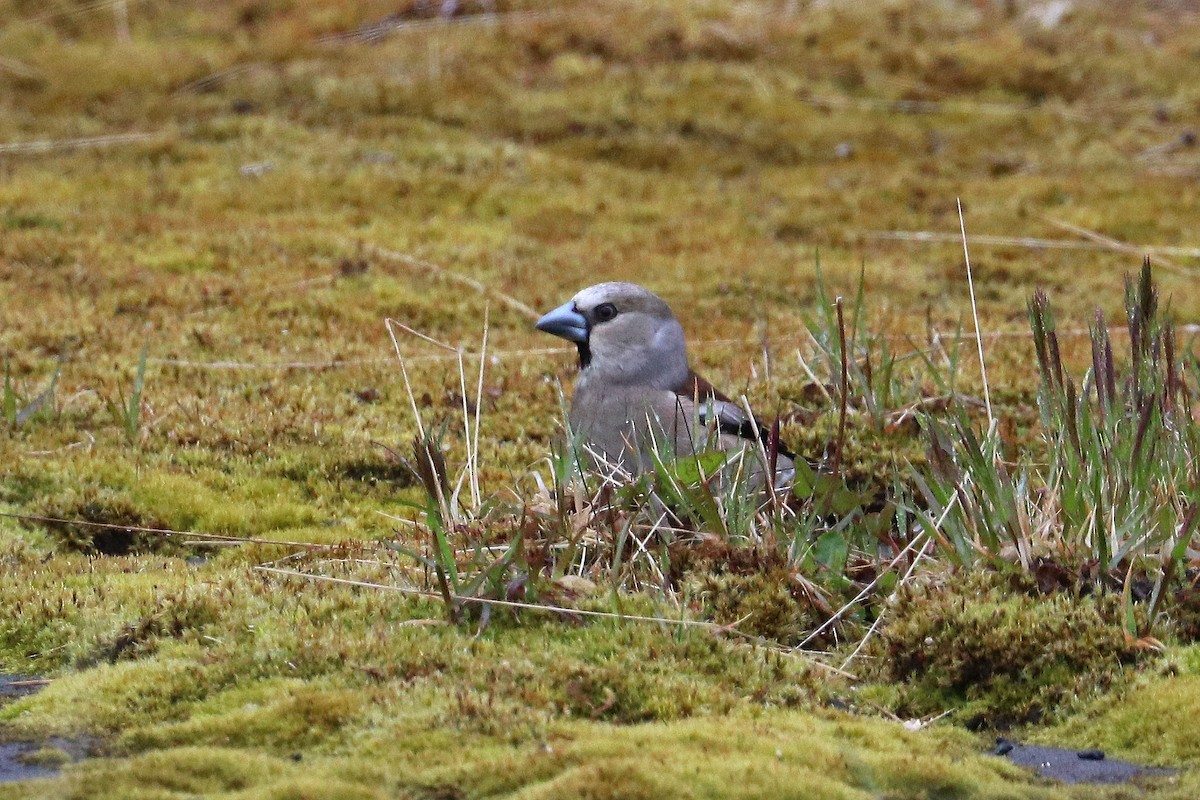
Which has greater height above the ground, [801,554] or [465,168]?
[465,168]

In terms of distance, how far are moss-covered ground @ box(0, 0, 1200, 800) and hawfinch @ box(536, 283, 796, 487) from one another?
0.48 metres

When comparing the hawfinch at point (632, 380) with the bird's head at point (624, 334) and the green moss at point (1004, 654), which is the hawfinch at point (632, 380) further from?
the green moss at point (1004, 654)

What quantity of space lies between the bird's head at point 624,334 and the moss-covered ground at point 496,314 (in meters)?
0.69

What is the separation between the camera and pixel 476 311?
9.60m

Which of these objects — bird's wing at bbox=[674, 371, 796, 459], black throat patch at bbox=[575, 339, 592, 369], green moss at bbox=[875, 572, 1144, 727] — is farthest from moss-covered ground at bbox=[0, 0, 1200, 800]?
black throat patch at bbox=[575, 339, 592, 369]

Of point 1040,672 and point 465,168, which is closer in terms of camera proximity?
point 1040,672

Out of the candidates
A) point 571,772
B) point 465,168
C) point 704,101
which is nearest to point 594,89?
point 704,101

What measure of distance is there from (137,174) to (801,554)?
8749 mm

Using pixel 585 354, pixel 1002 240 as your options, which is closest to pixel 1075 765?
pixel 585 354

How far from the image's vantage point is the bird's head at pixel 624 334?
6.57 meters

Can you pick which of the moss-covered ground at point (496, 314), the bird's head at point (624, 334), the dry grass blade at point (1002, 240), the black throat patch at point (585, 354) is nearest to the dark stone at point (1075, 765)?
the moss-covered ground at point (496, 314)

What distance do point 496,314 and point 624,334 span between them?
121 inches

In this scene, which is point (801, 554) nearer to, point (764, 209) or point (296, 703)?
point (296, 703)

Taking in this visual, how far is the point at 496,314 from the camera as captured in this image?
31.4 ft
